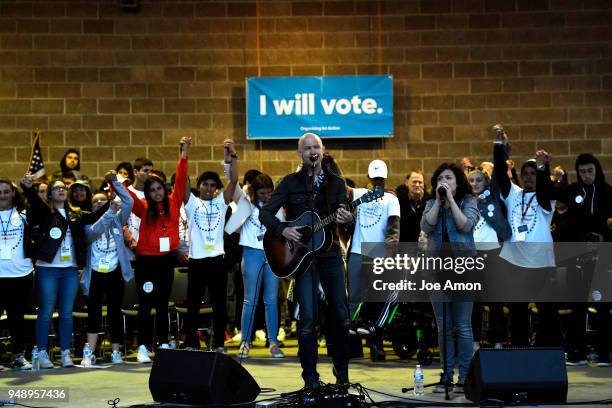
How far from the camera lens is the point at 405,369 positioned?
909cm

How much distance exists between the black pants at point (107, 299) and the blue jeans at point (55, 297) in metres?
0.19

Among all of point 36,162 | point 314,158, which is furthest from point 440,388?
point 36,162

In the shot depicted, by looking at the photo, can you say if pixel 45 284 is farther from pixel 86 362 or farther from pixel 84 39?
pixel 84 39

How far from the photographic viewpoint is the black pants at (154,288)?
9.83m

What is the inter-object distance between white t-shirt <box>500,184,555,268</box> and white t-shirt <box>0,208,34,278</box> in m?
4.47

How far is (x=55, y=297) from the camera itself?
9.66 m

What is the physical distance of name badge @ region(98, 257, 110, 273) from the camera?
384 inches

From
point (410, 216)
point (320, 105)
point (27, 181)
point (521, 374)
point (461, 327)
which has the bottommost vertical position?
point (521, 374)

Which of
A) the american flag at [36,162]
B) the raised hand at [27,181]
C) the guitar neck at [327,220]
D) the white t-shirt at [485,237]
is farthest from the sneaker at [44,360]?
the white t-shirt at [485,237]

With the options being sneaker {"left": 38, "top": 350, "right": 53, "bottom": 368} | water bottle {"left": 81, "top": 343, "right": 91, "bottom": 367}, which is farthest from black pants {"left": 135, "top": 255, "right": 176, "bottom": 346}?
sneaker {"left": 38, "top": 350, "right": 53, "bottom": 368}

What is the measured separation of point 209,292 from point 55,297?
1467 mm

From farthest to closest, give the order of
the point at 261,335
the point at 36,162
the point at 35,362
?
the point at 36,162 < the point at 261,335 < the point at 35,362

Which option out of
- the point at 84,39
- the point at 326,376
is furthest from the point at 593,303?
the point at 84,39

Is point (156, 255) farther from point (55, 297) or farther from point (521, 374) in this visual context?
point (521, 374)
